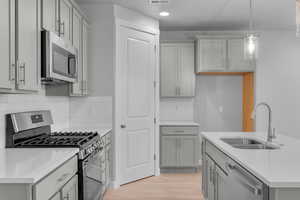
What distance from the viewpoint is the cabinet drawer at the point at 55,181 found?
1411 millimetres

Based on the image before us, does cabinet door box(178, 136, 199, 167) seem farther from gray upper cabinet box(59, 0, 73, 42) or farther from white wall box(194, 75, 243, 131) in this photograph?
gray upper cabinet box(59, 0, 73, 42)

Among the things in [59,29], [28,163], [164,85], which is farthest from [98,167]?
[164,85]

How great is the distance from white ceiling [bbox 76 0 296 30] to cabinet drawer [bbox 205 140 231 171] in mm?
2131

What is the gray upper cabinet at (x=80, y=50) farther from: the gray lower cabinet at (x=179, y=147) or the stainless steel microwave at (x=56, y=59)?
the gray lower cabinet at (x=179, y=147)

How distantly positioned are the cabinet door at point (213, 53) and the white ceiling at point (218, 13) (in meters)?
0.36

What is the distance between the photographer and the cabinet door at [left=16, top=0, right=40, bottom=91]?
6.05 ft

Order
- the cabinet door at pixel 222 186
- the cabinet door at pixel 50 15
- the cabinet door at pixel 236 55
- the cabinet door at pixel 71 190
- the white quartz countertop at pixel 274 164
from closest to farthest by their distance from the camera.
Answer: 1. the white quartz countertop at pixel 274 164
2. the cabinet door at pixel 71 190
3. the cabinet door at pixel 222 186
4. the cabinet door at pixel 50 15
5. the cabinet door at pixel 236 55

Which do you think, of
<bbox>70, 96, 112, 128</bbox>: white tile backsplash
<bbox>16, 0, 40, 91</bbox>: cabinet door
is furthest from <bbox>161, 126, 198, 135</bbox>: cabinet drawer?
<bbox>16, 0, 40, 91</bbox>: cabinet door

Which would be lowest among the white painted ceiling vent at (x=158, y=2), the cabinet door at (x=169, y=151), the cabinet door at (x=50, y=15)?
the cabinet door at (x=169, y=151)

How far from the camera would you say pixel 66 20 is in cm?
288

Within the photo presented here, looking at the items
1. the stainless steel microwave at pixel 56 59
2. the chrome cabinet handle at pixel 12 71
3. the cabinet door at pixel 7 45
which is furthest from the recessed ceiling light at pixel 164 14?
the chrome cabinet handle at pixel 12 71

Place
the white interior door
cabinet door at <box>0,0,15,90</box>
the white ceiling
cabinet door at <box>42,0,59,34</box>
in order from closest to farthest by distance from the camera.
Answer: cabinet door at <box>0,0,15,90</box> → cabinet door at <box>42,0,59,34</box> → the white ceiling → the white interior door

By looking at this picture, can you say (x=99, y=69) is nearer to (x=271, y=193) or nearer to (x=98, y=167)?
(x=98, y=167)

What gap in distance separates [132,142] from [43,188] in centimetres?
264
